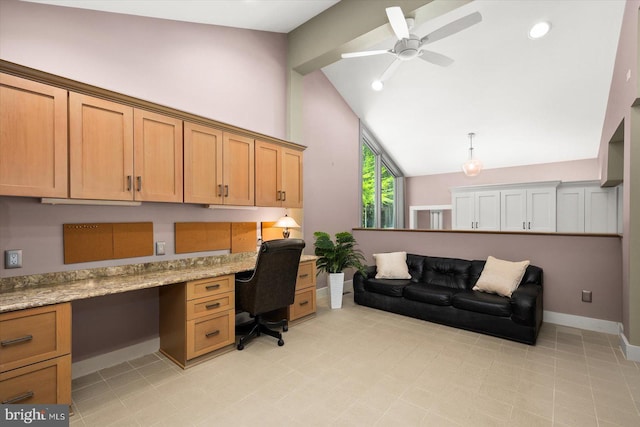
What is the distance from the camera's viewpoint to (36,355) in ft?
6.04

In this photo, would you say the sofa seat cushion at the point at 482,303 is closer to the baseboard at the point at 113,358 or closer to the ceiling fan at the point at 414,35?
the ceiling fan at the point at 414,35

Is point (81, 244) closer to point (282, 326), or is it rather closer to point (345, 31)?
point (282, 326)

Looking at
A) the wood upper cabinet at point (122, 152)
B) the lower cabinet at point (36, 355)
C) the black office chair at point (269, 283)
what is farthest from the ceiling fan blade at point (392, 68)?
the lower cabinet at point (36, 355)

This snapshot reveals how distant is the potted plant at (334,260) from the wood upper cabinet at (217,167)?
1.24 meters

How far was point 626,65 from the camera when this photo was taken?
3059 mm

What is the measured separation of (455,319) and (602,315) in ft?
5.25

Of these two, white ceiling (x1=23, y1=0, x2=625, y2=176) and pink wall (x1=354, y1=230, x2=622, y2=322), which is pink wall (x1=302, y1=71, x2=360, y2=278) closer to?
white ceiling (x1=23, y1=0, x2=625, y2=176)

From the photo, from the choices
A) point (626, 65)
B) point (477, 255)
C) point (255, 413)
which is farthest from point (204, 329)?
point (626, 65)

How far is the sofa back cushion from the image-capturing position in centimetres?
402

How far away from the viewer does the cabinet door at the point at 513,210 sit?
6023 millimetres

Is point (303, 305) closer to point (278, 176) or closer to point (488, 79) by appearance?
point (278, 176)

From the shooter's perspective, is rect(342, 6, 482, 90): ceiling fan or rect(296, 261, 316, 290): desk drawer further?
rect(296, 261, 316, 290): desk drawer

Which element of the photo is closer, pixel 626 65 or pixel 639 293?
pixel 639 293

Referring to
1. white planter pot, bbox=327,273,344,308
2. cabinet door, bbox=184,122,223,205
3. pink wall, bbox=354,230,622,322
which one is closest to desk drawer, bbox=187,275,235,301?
cabinet door, bbox=184,122,223,205
